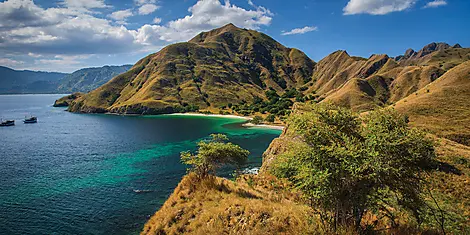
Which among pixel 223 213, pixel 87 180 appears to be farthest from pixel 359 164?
pixel 87 180

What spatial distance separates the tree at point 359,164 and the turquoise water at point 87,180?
27647mm

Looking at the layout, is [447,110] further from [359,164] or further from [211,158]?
[359,164]

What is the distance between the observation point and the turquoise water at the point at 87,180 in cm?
3578

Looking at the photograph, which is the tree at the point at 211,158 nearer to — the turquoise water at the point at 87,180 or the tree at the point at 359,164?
the turquoise water at the point at 87,180

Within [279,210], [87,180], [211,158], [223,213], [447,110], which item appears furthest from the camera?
[447,110]

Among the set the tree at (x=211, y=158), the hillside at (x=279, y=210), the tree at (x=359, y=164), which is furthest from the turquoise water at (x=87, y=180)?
the tree at (x=359, y=164)

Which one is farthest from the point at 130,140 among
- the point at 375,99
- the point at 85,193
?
the point at 375,99

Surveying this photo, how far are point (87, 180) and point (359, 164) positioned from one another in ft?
185

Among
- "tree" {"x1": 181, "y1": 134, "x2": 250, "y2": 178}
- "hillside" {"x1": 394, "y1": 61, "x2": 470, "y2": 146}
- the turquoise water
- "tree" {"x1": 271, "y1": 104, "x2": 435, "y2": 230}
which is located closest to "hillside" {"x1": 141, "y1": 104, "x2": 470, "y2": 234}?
"tree" {"x1": 271, "y1": 104, "x2": 435, "y2": 230}

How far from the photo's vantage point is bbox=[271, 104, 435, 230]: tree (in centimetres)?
1289

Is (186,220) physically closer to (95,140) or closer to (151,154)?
(151,154)

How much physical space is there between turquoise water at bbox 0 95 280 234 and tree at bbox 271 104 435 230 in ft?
90.7

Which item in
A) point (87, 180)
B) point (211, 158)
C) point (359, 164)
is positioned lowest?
point (87, 180)

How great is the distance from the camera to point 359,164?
1287 centimetres
